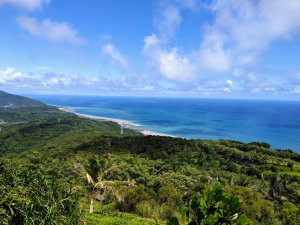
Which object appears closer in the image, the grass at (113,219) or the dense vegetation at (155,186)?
the dense vegetation at (155,186)

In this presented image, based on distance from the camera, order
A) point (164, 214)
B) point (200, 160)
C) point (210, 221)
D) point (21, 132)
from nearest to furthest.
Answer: point (210, 221)
point (164, 214)
point (200, 160)
point (21, 132)

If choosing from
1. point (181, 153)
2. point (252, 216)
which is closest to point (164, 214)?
point (252, 216)

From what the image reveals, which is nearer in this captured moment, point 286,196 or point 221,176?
point 286,196

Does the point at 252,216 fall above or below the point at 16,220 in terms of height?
below

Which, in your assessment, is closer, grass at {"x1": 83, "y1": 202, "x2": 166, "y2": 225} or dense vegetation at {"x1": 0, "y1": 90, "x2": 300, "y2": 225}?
dense vegetation at {"x1": 0, "y1": 90, "x2": 300, "y2": 225}

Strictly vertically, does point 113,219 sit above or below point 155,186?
above

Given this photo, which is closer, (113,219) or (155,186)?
(113,219)

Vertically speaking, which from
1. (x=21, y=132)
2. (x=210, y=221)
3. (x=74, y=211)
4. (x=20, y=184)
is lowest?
(x=21, y=132)

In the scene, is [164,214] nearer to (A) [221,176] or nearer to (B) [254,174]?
(A) [221,176]
